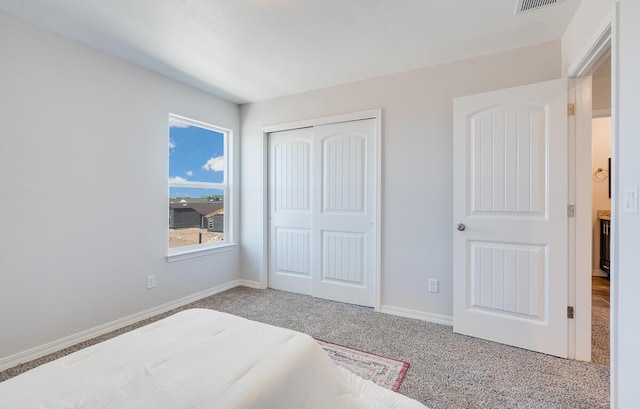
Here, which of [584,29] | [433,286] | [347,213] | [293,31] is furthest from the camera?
[347,213]

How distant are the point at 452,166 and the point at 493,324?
4.34ft

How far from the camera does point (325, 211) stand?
3.25m

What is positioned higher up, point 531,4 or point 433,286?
point 531,4

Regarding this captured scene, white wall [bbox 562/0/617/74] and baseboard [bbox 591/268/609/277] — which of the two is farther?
baseboard [bbox 591/268/609/277]

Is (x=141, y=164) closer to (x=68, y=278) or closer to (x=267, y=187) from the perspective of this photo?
(x=68, y=278)

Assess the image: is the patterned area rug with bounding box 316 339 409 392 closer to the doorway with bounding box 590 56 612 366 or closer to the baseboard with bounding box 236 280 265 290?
the baseboard with bounding box 236 280 265 290

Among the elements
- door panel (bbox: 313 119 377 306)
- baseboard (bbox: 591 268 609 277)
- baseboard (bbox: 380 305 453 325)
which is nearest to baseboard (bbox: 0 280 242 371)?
door panel (bbox: 313 119 377 306)

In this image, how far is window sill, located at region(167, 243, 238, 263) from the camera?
2976 millimetres

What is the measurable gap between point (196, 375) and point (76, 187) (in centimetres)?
212

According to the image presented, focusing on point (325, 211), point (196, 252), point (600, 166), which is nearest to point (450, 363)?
point (325, 211)

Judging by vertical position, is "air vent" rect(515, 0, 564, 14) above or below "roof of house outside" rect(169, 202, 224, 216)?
above
